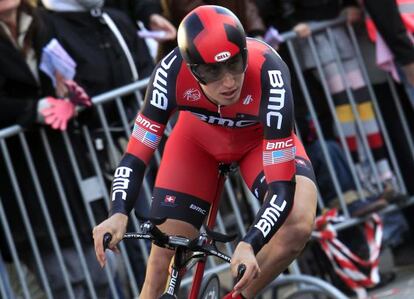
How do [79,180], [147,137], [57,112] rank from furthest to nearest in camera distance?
1. [79,180]
2. [57,112]
3. [147,137]

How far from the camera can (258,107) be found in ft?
19.2

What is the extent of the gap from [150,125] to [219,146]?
1.68 feet

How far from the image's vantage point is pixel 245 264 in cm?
499

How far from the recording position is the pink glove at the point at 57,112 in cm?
766

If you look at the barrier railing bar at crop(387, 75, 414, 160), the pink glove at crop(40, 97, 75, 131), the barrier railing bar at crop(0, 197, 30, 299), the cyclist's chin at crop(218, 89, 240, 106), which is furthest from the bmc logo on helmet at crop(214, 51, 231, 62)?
the barrier railing bar at crop(387, 75, 414, 160)

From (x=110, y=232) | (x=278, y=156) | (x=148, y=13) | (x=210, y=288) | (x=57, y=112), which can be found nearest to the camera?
(x=110, y=232)

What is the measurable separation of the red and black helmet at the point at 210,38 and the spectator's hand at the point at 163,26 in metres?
2.85

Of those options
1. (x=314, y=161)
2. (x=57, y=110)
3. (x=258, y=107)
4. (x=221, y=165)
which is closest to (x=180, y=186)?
(x=221, y=165)

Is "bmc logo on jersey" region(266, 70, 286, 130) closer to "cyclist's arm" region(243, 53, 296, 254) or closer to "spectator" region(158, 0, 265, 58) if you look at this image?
"cyclist's arm" region(243, 53, 296, 254)

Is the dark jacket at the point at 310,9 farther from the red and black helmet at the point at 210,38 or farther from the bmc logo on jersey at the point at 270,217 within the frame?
the bmc logo on jersey at the point at 270,217

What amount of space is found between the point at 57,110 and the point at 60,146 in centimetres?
30

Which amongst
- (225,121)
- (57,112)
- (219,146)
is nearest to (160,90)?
(225,121)

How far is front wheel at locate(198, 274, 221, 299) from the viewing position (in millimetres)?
5824

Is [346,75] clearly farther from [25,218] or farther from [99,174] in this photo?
[25,218]
